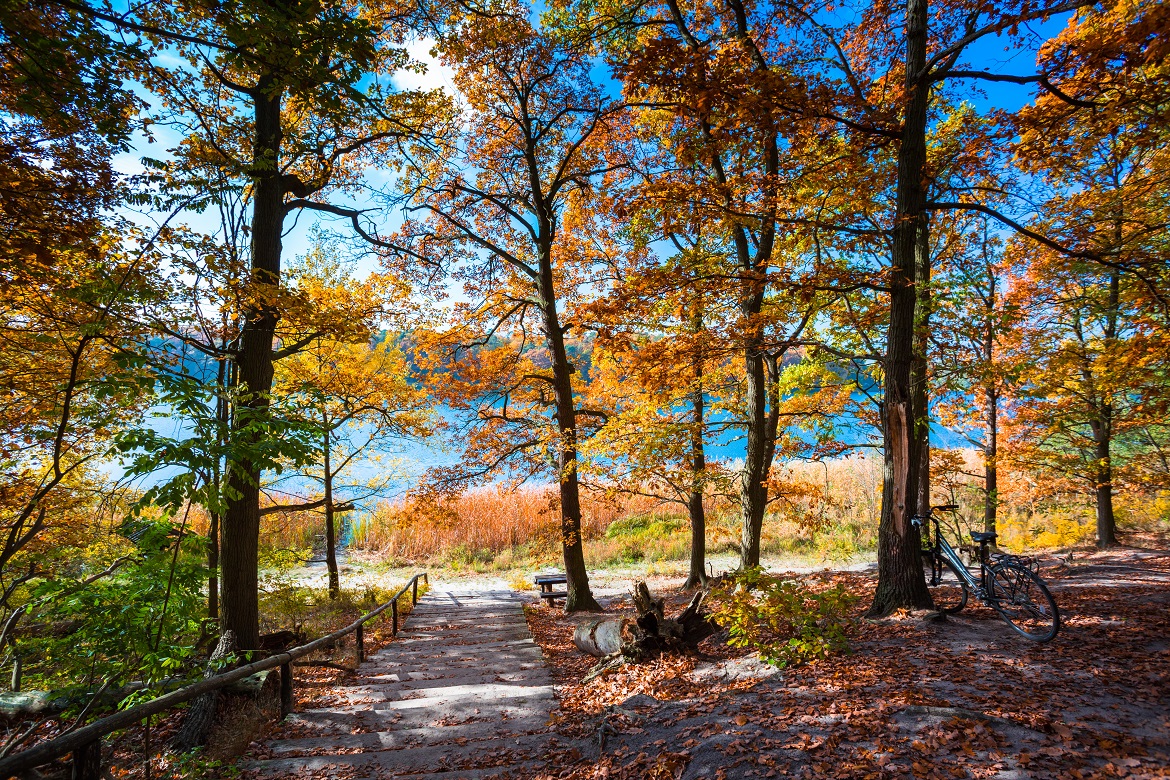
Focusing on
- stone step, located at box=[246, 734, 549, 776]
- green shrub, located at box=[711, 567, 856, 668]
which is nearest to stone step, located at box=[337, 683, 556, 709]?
stone step, located at box=[246, 734, 549, 776]

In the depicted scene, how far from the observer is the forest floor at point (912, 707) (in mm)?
2691

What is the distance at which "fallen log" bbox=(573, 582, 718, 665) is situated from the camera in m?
5.79

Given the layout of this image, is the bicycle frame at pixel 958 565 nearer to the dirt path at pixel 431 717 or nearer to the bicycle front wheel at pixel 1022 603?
the bicycle front wheel at pixel 1022 603

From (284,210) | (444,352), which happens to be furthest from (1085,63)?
(444,352)

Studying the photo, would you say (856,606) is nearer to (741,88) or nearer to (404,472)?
(741,88)

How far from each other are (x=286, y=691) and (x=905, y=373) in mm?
7141

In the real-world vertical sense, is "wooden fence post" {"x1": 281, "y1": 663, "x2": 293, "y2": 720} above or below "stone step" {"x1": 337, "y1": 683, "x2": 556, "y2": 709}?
above

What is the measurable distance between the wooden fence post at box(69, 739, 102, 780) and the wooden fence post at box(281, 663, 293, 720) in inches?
86.9

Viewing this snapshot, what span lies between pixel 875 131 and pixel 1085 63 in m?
1.63

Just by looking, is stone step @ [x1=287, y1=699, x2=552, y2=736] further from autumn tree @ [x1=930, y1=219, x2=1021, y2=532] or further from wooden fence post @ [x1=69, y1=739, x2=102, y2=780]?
autumn tree @ [x1=930, y1=219, x2=1021, y2=532]

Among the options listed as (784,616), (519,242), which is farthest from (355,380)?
(784,616)

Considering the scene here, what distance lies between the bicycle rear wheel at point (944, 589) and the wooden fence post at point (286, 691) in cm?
647

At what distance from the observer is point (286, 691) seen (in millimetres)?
5125

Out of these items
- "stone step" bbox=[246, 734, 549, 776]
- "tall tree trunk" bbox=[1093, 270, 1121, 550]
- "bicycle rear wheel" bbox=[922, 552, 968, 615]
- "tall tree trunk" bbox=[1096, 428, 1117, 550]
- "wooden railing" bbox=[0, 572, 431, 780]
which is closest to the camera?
"wooden railing" bbox=[0, 572, 431, 780]
